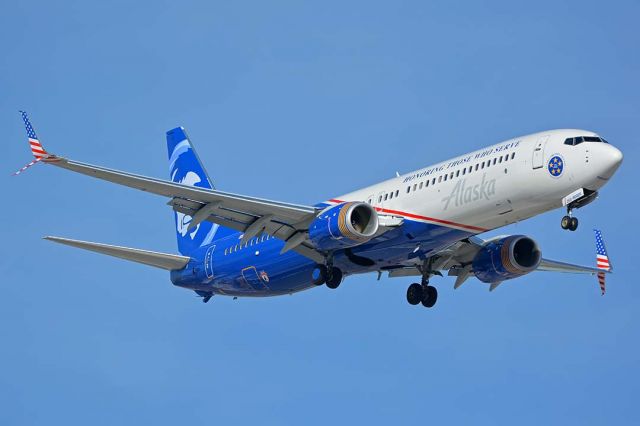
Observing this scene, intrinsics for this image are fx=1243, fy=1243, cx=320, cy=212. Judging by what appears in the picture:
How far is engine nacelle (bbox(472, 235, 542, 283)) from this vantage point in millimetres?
50906

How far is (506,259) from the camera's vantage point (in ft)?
167

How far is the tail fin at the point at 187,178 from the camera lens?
187 feet

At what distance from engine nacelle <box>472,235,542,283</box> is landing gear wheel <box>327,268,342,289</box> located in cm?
639

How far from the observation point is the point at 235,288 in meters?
53.2

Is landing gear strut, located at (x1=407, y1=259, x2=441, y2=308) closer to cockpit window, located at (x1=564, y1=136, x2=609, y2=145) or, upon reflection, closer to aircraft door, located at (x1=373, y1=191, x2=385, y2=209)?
aircraft door, located at (x1=373, y1=191, x2=385, y2=209)

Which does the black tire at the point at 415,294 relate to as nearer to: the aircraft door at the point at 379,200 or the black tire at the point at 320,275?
the black tire at the point at 320,275

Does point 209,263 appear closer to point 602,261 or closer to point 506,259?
point 506,259

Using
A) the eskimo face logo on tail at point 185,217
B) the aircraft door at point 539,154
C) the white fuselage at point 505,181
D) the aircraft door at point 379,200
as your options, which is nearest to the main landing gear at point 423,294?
the aircraft door at point 379,200

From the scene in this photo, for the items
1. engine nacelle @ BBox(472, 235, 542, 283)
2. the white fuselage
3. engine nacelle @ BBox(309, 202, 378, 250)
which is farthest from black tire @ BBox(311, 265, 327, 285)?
engine nacelle @ BBox(472, 235, 542, 283)

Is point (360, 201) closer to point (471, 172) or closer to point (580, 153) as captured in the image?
point (471, 172)

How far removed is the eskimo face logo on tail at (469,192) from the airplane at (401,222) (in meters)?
0.04

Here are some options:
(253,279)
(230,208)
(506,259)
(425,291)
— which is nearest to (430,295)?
(425,291)

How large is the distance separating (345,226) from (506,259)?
28.1 feet

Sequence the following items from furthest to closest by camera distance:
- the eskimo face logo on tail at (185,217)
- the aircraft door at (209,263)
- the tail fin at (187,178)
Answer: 1. the eskimo face logo on tail at (185,217)
2. the tail fin at (187,178)
3. the aircraft door at (209,263)
